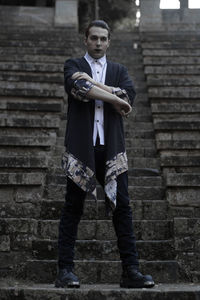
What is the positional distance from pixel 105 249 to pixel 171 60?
547 centimetres

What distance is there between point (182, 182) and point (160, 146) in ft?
3.16

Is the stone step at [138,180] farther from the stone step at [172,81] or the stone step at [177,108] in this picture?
the stone step at [172,81]

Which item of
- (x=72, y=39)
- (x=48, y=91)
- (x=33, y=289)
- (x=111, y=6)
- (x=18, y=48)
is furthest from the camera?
(x=111, y=6)

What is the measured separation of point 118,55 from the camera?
977 centimetres

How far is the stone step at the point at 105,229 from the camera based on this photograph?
4422mm

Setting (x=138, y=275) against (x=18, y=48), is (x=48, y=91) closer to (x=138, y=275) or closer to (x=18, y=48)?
(x=18, y=48)

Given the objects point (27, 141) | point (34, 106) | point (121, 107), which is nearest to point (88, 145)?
point (121, 107)

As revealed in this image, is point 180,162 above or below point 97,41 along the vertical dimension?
below

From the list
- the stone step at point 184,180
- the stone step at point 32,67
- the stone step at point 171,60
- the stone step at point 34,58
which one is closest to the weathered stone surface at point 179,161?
the stone step at point 184,180

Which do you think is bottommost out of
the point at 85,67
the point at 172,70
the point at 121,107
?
the point at 121,107

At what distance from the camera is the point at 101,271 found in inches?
157

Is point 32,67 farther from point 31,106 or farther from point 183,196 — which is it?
point 183,196

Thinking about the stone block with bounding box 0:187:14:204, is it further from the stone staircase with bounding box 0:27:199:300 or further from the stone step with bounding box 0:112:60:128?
the stone step with bounding box 0:112:60:128

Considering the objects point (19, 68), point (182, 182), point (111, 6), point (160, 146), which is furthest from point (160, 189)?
point (111, 6)
